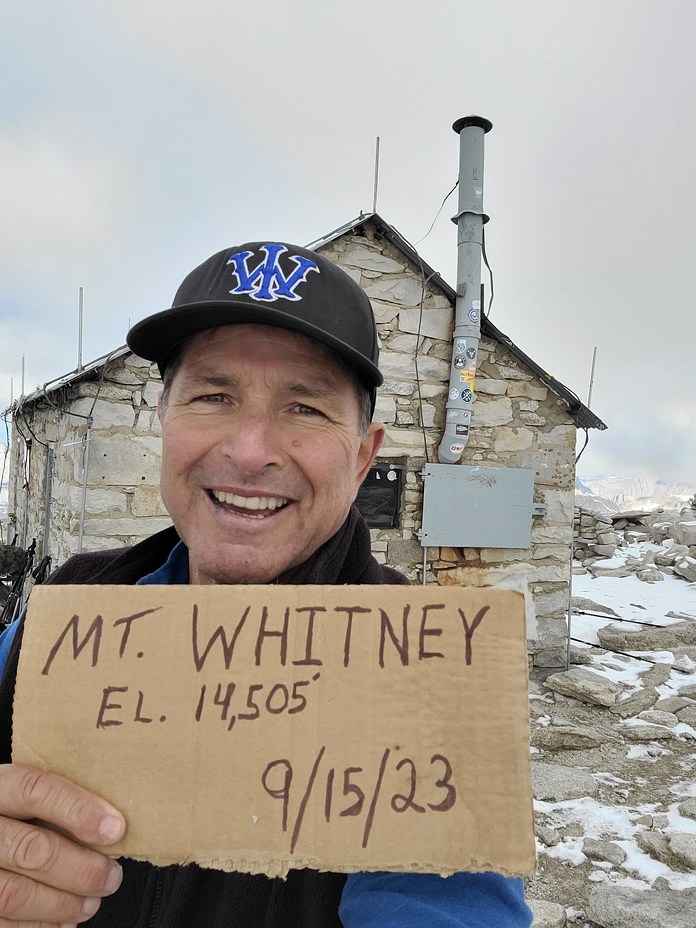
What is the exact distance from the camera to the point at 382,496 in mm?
5684

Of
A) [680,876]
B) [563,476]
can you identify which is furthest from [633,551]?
[680,876]

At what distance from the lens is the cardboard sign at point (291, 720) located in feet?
2.76

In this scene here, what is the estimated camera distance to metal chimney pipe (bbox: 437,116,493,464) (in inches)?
224

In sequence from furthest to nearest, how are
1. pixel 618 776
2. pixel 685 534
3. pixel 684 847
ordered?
pixel 685 534 → pixel 618 776 → pixel 684 847

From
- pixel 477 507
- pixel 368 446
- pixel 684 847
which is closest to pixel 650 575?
pixel 477 507

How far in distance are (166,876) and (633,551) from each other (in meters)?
14.1

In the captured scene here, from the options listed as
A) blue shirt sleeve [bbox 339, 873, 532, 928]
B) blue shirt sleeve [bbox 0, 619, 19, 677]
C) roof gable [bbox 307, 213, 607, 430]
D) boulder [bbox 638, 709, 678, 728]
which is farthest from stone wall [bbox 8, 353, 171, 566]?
boulder [bbox 638, 709, 678, 728]

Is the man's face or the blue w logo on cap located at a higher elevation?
the blue w logo on cap

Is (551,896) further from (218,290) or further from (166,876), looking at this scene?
(218,290)

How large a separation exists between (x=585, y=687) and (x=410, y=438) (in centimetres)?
296

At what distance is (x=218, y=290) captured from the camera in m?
1.31

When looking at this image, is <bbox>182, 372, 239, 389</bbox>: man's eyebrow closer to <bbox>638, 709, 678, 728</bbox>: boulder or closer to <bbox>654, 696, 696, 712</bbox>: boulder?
<bbox>638, 709, 678, 728</bbox>: boulder

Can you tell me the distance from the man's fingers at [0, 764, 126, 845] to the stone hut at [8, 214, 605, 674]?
13.4ft

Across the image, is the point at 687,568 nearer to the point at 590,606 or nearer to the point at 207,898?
the point at 590,606
